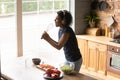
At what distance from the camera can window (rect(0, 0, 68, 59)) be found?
4.26 meters

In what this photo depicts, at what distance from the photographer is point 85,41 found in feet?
16.4

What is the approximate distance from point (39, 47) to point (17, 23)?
2.66 feet

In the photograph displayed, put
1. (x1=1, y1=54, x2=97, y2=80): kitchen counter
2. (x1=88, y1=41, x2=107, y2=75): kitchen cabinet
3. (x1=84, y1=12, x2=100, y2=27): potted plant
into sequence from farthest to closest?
(x1=84, y1=12, x2=100, y2=27): potted plant, (x1=88, y1=41, x2=107, y2=75): kitchen cabinet, (x1=1, y1=54, x2=97, y2=80): kitchen counter

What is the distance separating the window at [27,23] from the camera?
4.26m

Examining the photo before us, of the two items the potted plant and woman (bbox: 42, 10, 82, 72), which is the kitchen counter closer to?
woman (bbox: 42, 10, 82, 72)

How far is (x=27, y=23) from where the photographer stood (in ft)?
15.0

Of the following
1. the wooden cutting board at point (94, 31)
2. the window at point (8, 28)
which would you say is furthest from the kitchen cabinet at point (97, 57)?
the window at point (8, 28)

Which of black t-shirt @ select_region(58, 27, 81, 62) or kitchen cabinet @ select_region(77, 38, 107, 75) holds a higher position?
black t-shirt @ select_region(58, 27, 81, 62)

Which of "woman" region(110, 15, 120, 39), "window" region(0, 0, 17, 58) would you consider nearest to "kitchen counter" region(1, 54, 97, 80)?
"window" region(0, 0, 17, 58)

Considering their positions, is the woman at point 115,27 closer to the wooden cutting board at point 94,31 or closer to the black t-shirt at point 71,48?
the wooden cutting board at point 94,31

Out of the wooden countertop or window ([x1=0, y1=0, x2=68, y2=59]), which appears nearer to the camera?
window ([x1=0, y1=0, x2=68, y2=59])

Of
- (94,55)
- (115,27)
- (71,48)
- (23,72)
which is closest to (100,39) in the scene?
(94,55)

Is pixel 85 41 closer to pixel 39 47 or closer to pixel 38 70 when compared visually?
pixel 39 47

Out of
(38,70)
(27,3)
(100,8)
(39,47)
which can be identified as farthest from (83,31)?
(38,70)
